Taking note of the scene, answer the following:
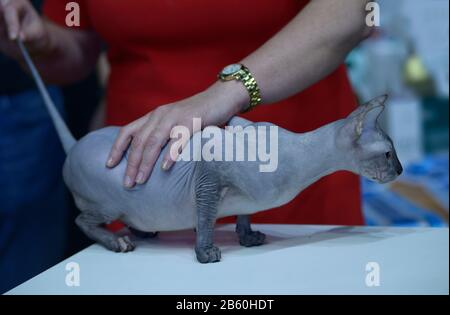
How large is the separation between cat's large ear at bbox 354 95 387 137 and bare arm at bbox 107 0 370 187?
0.49 feet

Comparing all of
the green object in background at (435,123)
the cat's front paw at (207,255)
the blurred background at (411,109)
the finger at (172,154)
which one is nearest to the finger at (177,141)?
the finger at (172,154)

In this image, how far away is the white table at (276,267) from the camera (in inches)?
26.9

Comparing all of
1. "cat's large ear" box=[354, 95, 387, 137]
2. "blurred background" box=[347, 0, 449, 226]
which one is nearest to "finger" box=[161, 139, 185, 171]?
"cat's large ear" box=[354, 95, 387, 137]

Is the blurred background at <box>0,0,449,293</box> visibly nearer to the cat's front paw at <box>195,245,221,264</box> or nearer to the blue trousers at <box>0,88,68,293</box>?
the blue trousers at <box>0,88,68,293</box>

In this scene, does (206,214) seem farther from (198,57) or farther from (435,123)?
(435,123)

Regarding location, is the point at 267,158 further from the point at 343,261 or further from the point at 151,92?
the point at 151,92

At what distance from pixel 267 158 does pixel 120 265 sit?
0.23 meters

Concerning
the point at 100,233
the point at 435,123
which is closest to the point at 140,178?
the point at 100,233

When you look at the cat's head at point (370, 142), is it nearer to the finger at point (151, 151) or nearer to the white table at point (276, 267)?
the white table at point (276, 267)

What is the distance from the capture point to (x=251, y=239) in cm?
83

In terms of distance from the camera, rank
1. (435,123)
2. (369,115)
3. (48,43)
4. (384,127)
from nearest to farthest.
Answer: (369,115)
(48,43)
(384,127)
(435,123)

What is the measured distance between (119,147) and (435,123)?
41.0 inches

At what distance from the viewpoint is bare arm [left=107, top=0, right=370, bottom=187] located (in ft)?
2.57
